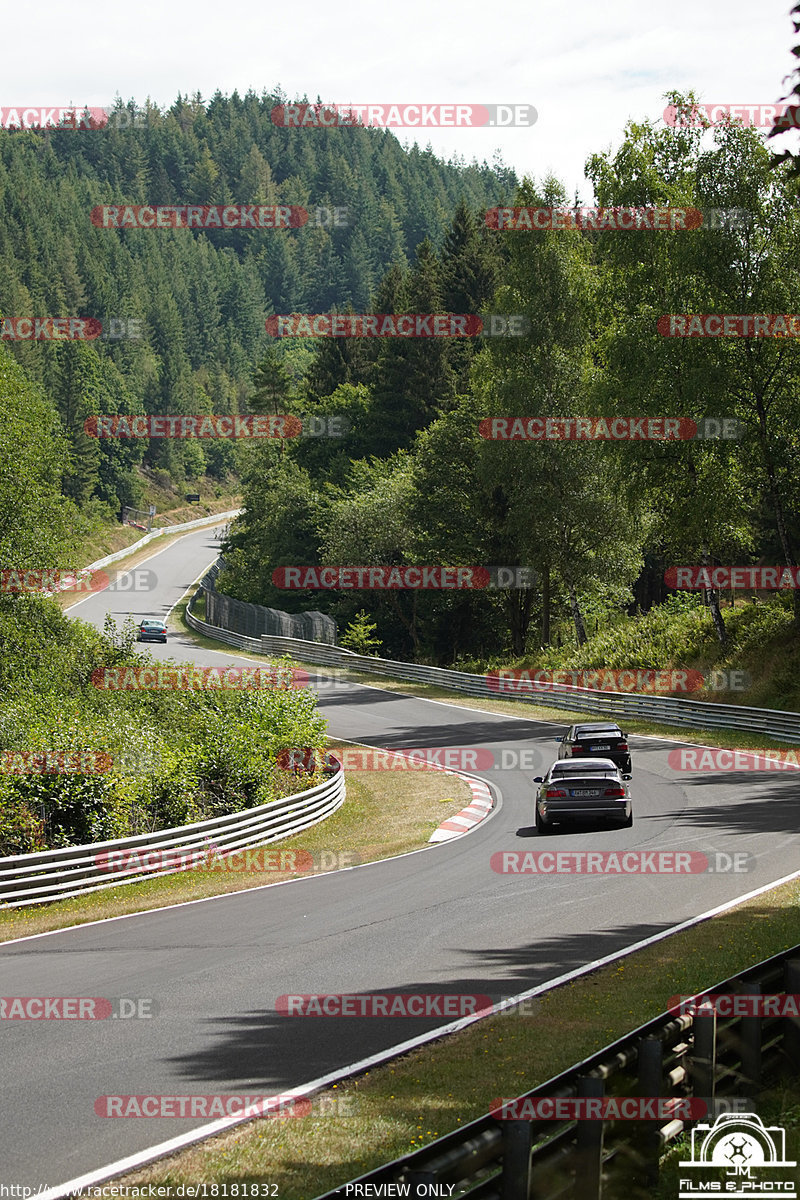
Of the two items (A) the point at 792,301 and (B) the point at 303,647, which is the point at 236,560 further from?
(A) the point at 792,301

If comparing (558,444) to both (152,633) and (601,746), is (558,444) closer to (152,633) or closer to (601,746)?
(601,746)

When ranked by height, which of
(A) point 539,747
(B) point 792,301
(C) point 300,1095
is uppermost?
(B) point 792,301

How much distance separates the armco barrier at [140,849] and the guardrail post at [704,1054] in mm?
11887

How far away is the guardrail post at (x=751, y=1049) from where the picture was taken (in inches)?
283

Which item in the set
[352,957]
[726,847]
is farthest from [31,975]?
[726,847]

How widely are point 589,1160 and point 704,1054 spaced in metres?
1.54

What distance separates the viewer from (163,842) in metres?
18.4

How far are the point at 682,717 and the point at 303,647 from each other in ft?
87.4

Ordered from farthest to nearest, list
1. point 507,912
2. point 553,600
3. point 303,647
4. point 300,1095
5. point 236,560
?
point 236,560 → point 303,647 → point 553,600 → point 507,912 → point 300,1095
